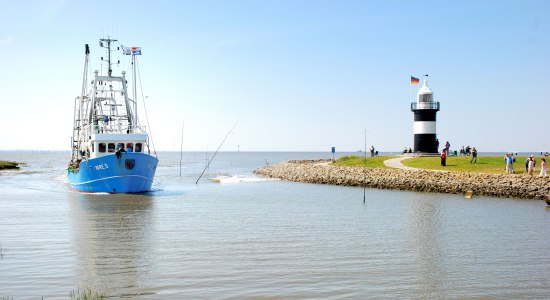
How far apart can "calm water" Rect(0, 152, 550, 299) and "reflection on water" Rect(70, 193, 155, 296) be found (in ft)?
0.17

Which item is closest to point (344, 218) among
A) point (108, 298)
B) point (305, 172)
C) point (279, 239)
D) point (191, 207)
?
point (279, 239)

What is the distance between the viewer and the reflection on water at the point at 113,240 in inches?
564

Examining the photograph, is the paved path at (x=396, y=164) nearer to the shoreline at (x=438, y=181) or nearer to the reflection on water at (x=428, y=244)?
the shoreline at (x=438, y=181)

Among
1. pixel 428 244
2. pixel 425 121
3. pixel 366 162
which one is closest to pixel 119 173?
pixel 428 244

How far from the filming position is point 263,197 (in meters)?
39.1

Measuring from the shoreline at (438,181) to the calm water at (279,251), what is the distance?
9.54 ft

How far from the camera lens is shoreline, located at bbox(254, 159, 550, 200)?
118 feet

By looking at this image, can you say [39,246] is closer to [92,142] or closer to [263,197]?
[263,197]

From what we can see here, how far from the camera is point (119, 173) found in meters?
39.7

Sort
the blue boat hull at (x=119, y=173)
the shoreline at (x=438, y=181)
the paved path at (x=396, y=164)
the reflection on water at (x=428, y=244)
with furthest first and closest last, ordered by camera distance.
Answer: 1. the paved path at (x=396, y=164)
2. the blue boat hull at (x=119, y=173)
3. the shoreline at (x=438, y=181)
4. the reflection on water at (x=428, y=244)

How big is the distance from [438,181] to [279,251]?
1059 inches

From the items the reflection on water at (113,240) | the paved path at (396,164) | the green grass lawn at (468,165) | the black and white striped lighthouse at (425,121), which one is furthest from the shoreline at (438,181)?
the reflection on water at (113,240)

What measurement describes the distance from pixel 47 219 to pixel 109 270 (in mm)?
13030

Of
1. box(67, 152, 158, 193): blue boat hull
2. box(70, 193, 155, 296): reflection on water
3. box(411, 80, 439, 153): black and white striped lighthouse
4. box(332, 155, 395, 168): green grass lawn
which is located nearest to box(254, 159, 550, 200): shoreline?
box(332, 155, 395, 168): green grass lawn
